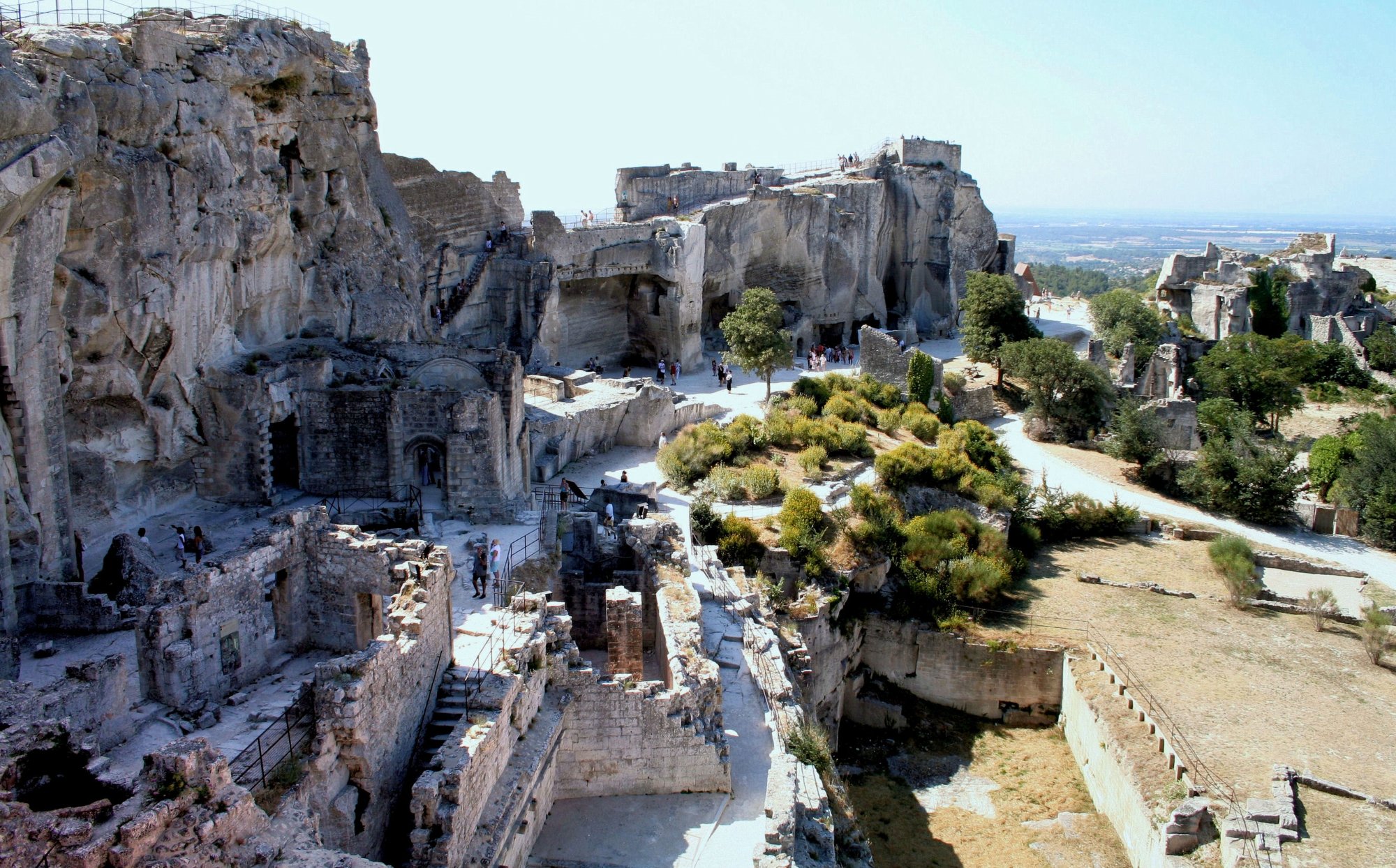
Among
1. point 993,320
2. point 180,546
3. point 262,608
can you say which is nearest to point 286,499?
point 180,546

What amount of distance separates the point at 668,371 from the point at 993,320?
11.0m

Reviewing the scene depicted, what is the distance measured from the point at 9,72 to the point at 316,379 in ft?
22.5

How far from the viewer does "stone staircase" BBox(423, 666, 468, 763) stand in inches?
378

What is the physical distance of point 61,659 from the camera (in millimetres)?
11688

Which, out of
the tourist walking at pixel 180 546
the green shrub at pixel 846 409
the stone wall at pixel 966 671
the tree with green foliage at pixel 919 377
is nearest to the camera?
the tourist walking at pixel 180 546

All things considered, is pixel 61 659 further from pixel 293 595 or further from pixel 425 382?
pixel 425 382

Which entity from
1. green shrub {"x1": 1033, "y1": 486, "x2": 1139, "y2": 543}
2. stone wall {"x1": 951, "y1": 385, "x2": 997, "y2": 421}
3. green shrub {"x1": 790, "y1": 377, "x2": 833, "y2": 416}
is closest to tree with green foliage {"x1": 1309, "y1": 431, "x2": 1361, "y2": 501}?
green shrub {"x1": 1033, "y1": 486, "x2": 1139, "y2": 543}

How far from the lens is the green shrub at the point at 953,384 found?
3209 centimetres

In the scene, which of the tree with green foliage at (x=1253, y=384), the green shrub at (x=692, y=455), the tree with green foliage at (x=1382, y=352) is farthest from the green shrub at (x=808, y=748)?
the tree with green foliage at (x=1382, y=352)

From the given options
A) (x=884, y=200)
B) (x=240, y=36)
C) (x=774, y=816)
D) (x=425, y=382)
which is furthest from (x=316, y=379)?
(x=884, y=200)

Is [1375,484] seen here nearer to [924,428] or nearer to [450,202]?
[924,428]

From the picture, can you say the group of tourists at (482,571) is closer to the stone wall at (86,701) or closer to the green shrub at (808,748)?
the green shrub at (808,748)

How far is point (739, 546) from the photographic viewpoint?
769 inches

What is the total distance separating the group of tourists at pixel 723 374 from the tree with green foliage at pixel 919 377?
5.00m
